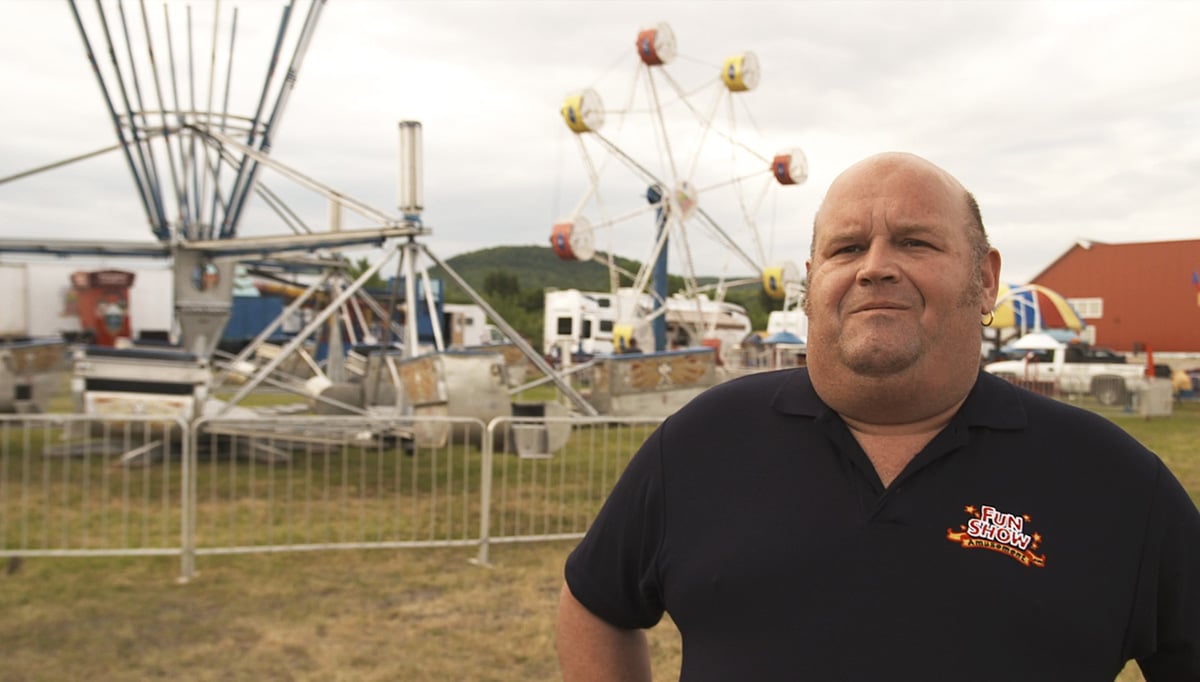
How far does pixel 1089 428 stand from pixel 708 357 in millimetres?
12306

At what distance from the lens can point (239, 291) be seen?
3388cm

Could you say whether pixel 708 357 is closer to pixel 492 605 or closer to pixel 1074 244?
pixel 492 605

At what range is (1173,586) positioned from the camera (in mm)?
1297

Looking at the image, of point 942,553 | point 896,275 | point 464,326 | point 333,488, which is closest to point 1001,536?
point 942,553

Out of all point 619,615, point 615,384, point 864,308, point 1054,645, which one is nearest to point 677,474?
point 619,615

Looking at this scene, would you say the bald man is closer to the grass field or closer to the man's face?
the man's face

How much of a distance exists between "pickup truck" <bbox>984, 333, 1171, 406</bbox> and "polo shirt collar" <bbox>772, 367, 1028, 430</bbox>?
62.5 feet

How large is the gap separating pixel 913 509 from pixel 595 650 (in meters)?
0.63

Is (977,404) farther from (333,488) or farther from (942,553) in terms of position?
(333,488)

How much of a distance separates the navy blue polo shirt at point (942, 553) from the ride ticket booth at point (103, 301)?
30202mm

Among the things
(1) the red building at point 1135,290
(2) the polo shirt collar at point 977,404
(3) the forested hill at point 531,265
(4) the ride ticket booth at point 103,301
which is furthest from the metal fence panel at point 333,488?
(3) the forested hill at point 531,265

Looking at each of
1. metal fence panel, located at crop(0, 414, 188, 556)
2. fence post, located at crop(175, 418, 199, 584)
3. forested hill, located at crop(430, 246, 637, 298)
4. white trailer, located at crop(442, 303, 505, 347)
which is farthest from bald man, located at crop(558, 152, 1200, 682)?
forested hill, located at crop(430, 246, 637, 298)

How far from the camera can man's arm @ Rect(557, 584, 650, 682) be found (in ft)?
5.19

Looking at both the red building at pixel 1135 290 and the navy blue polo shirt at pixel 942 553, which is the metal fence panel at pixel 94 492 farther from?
the red building at pixel 1135 290
